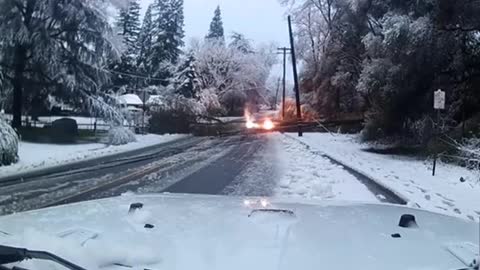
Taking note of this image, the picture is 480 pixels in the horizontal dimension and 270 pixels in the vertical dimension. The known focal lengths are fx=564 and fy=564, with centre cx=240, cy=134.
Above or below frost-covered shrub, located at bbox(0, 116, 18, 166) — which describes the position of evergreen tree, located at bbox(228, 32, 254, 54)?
above

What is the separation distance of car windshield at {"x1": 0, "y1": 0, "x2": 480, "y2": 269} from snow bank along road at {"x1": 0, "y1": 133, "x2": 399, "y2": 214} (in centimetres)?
7

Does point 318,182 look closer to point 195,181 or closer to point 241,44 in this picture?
point 195,181

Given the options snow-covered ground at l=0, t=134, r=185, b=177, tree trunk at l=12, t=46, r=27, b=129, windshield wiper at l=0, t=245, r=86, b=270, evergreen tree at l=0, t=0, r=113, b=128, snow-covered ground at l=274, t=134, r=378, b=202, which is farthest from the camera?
tree trunk at l=12, t=46, r=27, b=129

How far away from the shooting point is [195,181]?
13.9m

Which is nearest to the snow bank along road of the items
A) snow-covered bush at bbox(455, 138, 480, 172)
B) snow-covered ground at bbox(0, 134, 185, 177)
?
snow-covered ground at bbox(0, 134, 185, 177)

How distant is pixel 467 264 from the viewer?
2.15m

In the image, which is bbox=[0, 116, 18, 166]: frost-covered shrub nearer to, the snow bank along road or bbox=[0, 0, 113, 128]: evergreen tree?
the snow bank along road

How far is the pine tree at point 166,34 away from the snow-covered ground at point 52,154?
87.3 feet

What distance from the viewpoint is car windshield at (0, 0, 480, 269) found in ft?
8.07

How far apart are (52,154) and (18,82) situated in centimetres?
839

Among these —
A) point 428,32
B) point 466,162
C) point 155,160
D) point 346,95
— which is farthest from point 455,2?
point 346,95

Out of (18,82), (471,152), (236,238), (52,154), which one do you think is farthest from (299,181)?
(18,82)

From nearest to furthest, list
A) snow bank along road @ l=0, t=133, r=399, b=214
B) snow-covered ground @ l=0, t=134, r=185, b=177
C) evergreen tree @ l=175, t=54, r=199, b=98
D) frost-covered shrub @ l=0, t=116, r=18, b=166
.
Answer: snow bank along road @ l=0, t=133, r=399, b=214, snow-covered ground @ l=0, t=134, r=185, b=177, frost-covered shrub @ l=0, t=116, r=18, b=166, evergreen tree @ l=175, t=54, r=199, b=98

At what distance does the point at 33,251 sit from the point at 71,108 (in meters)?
30.6
